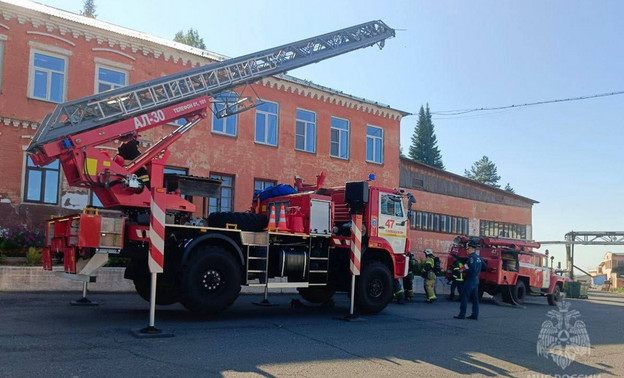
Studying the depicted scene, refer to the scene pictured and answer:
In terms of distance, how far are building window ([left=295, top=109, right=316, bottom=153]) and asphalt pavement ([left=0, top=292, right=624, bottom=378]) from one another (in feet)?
42.9

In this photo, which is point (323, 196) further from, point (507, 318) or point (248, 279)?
point (507, 318)

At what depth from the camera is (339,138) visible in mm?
26766

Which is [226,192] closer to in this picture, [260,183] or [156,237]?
[260,183]

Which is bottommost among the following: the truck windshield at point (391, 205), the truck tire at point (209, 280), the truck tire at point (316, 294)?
the truck tire at point (316, 294)

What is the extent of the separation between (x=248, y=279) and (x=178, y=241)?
1.60m

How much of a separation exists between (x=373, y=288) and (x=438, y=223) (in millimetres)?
21986

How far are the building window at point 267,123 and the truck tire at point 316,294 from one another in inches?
423

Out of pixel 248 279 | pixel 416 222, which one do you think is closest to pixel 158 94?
pixel 248 279

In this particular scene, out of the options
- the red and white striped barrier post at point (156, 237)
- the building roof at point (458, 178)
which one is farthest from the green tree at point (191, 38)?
the red and white striped barrier post at point (156, 237)

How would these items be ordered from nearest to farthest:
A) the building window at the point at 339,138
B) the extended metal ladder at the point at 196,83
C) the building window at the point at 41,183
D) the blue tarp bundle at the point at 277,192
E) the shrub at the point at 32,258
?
the extended metal ladder at the point at 196,83 → the blue tarp bundle at the point at 277,192 → the shrub at the point at 32,258 → the building window at the point at 41,183 → the building window at the point at 339,138

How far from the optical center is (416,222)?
107 ft

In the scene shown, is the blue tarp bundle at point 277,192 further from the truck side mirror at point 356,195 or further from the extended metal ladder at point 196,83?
the extended metal ladder at point 196,83

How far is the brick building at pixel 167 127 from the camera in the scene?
714 inches

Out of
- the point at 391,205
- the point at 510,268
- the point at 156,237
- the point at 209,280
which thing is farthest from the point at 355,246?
the point at 510,268
